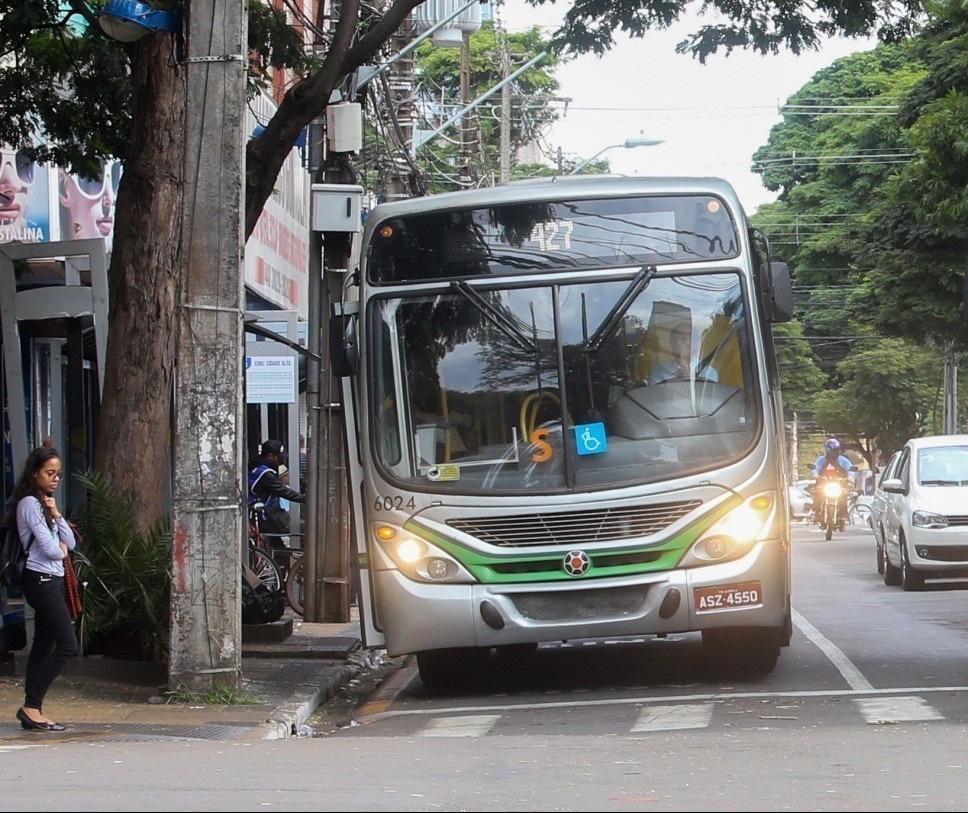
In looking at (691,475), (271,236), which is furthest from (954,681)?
(271,236)

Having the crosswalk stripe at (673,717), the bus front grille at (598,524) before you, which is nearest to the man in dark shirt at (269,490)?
the bus front grille at (598,524)

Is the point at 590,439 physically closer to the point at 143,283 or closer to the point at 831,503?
the point at 143,283

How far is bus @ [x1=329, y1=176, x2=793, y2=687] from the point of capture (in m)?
11.3

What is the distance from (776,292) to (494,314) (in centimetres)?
190

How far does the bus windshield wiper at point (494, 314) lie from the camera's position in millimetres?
11609

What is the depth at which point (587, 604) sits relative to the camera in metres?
11.3

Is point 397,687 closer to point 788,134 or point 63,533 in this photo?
point 63,533

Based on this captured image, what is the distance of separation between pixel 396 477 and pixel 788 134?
4672cm

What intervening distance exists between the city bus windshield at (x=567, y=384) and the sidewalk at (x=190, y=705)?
1.81 metres

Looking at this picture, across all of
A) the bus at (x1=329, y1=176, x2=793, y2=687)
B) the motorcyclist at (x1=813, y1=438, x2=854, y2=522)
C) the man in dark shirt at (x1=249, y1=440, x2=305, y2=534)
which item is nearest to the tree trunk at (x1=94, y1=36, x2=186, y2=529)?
the bus at (x1=329, y1=176, x2=793, y2=687)

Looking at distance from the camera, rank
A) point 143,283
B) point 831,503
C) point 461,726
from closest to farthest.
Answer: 1. point 461,726
2. point 143,283
3. point 831,503

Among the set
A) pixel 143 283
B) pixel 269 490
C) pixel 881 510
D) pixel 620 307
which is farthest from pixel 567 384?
pixel 881 510

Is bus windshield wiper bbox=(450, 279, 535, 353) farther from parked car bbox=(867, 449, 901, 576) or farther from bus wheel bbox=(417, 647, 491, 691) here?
parked car bbox=(867, 449, 901, 576)

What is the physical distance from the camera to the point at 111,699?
1172 centimetres
